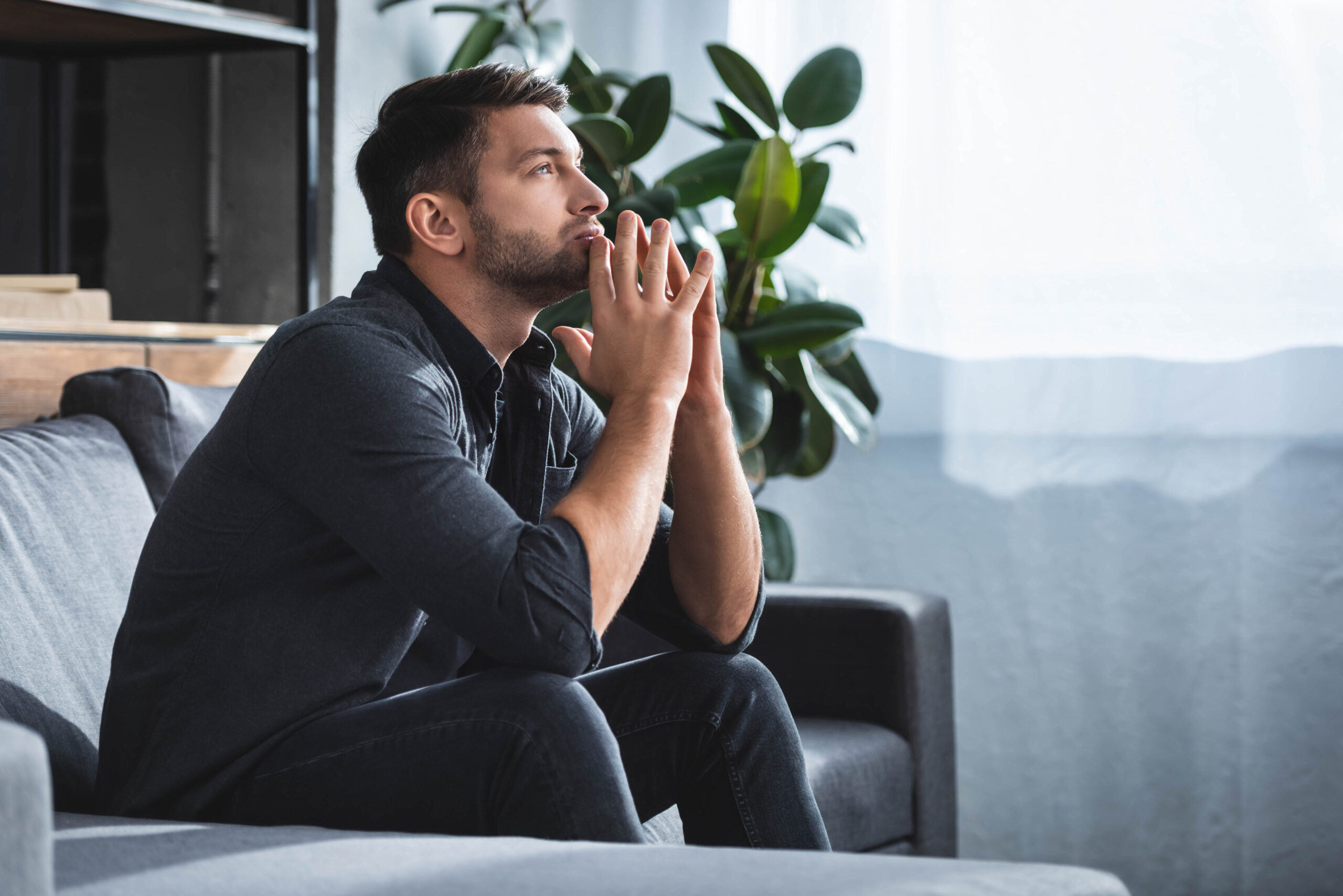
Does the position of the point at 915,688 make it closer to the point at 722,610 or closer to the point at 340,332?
the point at 722,610

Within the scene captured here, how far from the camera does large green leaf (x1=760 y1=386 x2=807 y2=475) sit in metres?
2.32

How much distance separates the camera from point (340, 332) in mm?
A: 1058

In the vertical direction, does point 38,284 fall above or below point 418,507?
above

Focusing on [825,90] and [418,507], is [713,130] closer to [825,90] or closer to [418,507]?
[825,90]

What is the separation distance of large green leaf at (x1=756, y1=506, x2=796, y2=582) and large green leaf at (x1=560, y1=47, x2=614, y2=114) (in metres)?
0.87

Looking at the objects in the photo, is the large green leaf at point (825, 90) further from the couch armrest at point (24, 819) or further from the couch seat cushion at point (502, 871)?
the couch armrest at point (24, 819)

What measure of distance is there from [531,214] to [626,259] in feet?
0.37

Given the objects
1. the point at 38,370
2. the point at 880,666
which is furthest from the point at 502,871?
the point at 38,370

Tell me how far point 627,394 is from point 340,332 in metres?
0.25

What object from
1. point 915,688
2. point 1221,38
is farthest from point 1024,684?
point 1221,38

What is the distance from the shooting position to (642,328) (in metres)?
1.19

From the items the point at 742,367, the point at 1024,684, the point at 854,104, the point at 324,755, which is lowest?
the point at 1024,684

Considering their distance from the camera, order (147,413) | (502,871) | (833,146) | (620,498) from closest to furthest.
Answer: (502,871)
(620,498)
(147,413)
(833,146)

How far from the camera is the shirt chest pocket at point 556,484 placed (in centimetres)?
133
